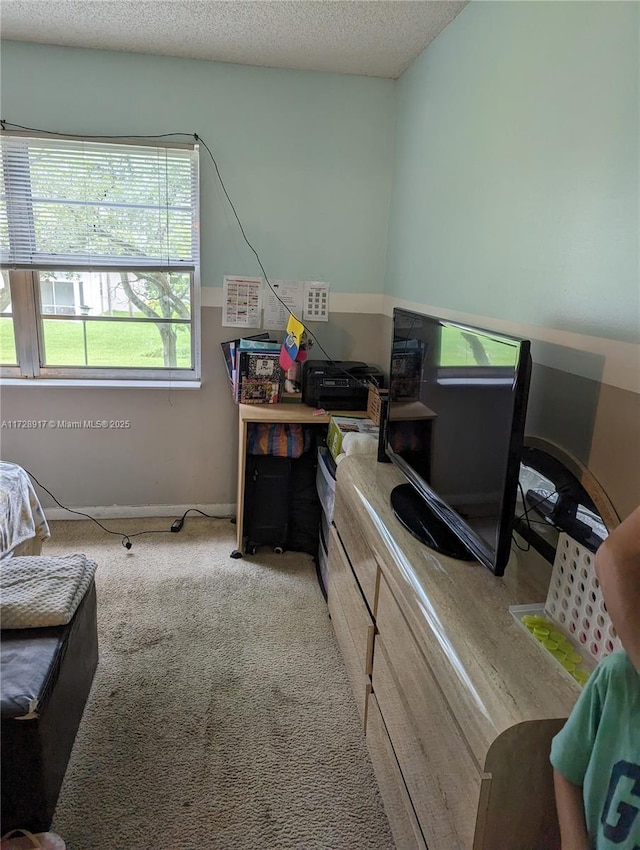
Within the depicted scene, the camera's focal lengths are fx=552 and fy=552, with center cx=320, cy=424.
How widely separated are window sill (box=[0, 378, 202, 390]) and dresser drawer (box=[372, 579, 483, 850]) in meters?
1.91

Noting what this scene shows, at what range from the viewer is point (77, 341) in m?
3.04

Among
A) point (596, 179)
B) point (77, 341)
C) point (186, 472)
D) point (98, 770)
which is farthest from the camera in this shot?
point (186, 472)

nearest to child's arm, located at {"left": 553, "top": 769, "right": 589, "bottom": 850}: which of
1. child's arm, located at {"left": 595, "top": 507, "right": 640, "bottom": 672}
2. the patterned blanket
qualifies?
child's arm, located at {"left": 595, "top": 507, "right": 640, "bottom": 672}

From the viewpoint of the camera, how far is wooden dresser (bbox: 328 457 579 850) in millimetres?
964

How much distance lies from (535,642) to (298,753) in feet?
3.33

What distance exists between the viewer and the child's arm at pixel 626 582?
30.1 inches

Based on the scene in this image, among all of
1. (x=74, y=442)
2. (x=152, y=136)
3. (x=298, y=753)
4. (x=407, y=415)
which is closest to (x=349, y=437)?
(x=407, y=415)

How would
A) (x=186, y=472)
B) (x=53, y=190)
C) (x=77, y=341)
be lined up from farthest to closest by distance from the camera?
1. (x=186, y=472)
2. (x=77, y=341)
3. (x=53, y=190)

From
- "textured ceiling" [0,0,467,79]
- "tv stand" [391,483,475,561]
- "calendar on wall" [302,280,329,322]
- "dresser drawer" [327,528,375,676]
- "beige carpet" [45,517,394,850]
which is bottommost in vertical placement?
"beige carpet" [45,517,394,850]

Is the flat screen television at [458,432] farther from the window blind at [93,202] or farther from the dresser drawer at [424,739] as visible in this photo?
the window blind at [93,202]

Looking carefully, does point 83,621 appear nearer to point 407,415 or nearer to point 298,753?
point 298,753

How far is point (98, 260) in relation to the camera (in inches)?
114

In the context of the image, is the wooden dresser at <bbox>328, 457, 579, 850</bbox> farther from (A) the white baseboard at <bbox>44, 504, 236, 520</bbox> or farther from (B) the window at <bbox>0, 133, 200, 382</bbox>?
(B) the window at <bbox>0, 133, 200, 382</bbox>

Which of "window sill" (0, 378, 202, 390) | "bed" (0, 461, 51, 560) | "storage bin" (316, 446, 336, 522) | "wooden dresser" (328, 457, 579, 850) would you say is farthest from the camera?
"window sill" (0, 378, 202, 390)
